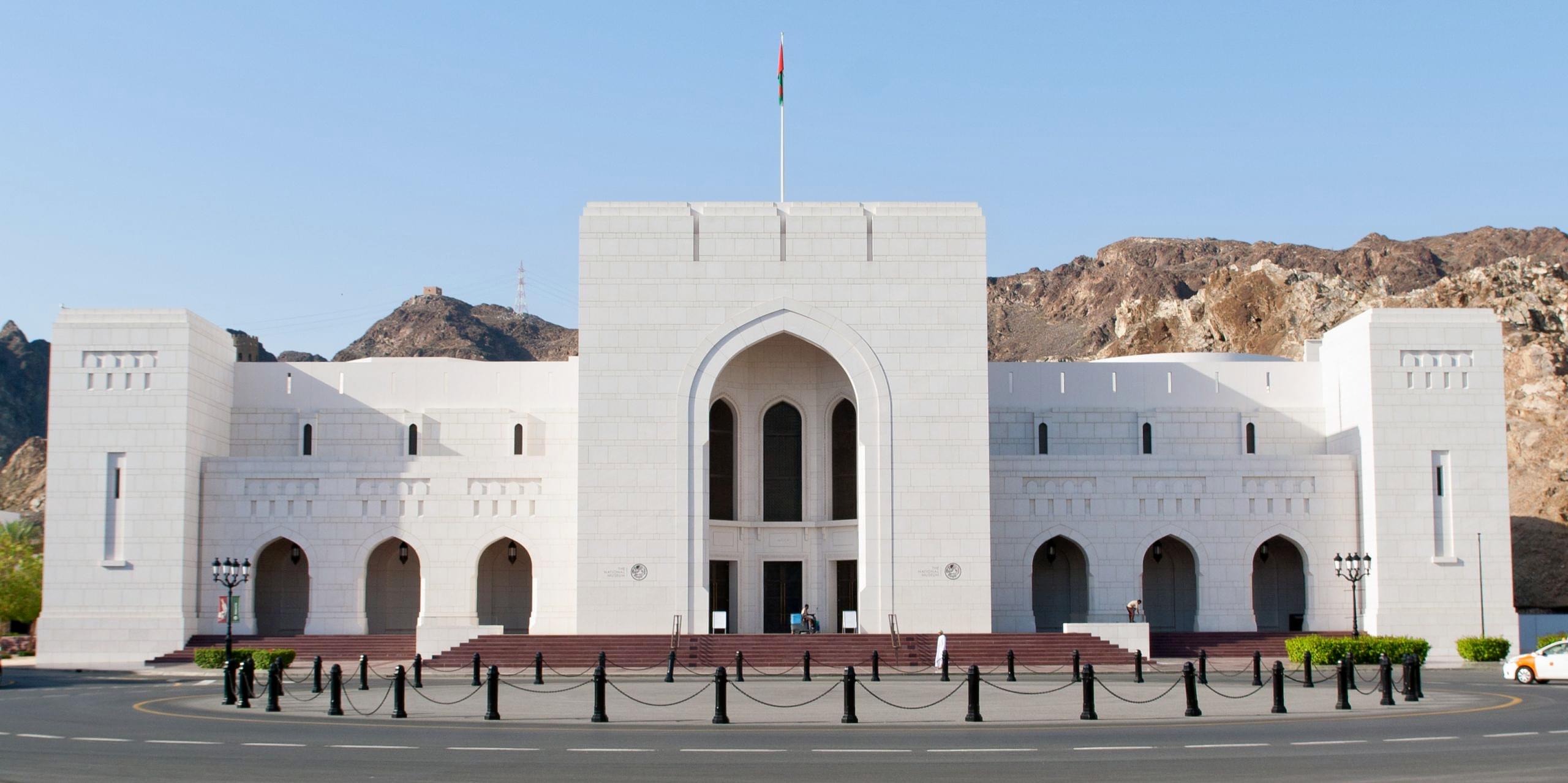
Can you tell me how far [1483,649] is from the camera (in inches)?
1565

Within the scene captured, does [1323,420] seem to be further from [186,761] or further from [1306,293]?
[1306,293]

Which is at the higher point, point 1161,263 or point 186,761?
point 1161,263

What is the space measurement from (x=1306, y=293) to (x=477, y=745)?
255ft

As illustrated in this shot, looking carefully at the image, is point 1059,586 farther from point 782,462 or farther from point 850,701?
point 850,701

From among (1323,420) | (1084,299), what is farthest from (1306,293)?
(1084,299)

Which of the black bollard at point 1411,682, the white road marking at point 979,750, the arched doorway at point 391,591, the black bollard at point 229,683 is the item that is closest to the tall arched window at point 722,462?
the arched doorway at point 391,591

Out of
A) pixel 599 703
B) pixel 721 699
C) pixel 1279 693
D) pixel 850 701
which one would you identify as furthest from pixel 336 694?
pixel 1279 693

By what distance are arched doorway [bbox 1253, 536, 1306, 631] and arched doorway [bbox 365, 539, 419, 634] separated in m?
25.2

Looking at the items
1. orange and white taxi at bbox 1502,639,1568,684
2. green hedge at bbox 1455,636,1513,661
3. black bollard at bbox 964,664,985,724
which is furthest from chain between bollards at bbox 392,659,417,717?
green hedge at bbox 1455,636,1513,661

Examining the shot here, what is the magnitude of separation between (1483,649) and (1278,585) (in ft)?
23.1

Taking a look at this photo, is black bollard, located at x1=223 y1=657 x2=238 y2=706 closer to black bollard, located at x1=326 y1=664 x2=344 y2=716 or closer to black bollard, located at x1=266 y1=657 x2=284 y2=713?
black bollard, located at x1=266 y1=657 x2=284 y2=713

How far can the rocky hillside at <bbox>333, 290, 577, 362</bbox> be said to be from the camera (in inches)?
5458

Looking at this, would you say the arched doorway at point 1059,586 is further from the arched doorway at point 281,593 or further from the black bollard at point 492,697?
the black bollard at point 492,697

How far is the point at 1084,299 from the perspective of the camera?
490 feet
